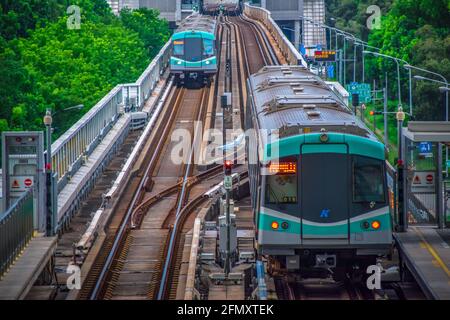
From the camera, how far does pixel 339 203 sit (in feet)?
81.8

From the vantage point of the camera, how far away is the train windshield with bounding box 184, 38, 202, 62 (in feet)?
216

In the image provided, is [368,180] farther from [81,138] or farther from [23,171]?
[81,138]

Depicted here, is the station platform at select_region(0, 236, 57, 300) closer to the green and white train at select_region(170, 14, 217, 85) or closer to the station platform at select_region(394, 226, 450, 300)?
the station platform at select_region(394, 226, 450, 300)

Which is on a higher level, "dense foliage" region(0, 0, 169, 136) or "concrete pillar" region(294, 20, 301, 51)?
"concrete pillar" region(294, 20, 301, 51)

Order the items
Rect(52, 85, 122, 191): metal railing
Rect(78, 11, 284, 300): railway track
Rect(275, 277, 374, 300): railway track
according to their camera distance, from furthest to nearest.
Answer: Rect(52, 85, 122, 191): metal railing < Rect(78, 11, 284, 300): railway track < Rect(275, 277, 374, 300): railway track

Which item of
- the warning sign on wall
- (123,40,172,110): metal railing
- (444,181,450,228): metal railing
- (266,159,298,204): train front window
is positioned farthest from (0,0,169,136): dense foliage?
(266,159,298,204): train front window

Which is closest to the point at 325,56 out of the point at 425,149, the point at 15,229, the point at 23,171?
the point at 425,149

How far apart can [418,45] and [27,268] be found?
52985 millimetres

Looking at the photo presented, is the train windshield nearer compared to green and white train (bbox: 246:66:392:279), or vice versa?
green and white train (bbox: 246:66:392:279)

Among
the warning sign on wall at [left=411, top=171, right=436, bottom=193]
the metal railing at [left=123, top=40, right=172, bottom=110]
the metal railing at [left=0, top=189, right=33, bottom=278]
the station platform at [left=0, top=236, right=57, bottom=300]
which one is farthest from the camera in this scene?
the metal railing at [left=123, top=40, right=172, bottom=110]

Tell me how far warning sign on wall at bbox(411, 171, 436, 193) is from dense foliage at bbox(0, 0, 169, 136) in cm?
2616

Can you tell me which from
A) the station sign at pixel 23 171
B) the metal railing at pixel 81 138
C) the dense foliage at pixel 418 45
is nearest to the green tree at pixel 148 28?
the dense foliage at pixel 418 45

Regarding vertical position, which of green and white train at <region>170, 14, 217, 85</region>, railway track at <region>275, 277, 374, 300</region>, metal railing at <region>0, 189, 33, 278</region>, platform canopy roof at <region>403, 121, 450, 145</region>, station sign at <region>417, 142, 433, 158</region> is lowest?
railway track at <region>275, 277, 374, 300</region>
